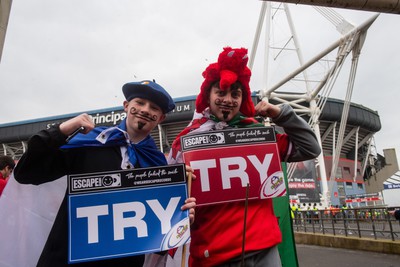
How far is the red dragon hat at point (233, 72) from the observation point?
215 centimetres

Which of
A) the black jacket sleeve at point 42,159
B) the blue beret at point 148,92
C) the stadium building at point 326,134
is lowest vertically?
the black jacket sleeve at point 42,159

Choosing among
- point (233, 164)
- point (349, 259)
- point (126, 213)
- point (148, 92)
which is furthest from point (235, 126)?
point (349, 259)

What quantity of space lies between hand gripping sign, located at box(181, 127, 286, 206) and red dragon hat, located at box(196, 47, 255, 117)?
297 millimetres

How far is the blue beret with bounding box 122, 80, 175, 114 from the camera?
1.98m

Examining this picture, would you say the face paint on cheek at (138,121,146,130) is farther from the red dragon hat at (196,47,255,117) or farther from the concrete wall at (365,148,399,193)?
the concrete wall at (365,148,399,193)

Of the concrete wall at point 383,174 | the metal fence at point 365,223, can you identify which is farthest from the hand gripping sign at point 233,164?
the concrete wall at point 383,174

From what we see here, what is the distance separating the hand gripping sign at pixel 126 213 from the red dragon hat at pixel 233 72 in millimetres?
741

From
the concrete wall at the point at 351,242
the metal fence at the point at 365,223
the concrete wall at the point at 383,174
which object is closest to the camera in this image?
the concrete wall at the point at 351,242

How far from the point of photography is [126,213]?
5.52ft

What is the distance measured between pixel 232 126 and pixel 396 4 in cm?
304

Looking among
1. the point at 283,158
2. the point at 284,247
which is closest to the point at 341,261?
the point at 284,247

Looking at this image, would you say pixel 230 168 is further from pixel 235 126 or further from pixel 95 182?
pixel 95 182

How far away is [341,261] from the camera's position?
6.74 m

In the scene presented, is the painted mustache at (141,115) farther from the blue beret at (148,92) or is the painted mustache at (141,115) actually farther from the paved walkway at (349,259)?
the paved walkway at (349,259)
